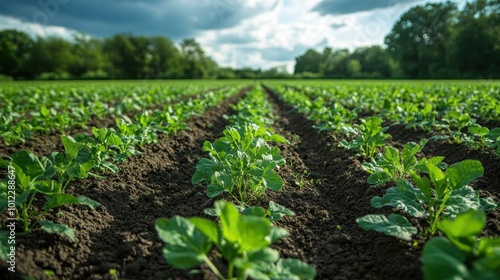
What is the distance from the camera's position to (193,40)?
325 feet

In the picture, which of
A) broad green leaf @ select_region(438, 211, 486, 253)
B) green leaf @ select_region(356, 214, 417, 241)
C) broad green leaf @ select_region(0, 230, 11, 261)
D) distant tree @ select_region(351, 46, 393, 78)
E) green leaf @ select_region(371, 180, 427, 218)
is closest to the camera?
broad green leaf @ select_region(438, 211, 486, 253)

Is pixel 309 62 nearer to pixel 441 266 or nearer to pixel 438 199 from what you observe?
pixel 438 199

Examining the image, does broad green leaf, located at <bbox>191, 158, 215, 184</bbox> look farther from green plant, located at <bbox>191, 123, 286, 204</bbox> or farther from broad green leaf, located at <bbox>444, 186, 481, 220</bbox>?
broad green leaf, located at <bbox>444, 186, 481, 220</bbox>

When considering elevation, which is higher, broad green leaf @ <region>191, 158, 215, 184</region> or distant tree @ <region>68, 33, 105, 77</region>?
distant tree @ <region>68, 33, 105, 77</region>

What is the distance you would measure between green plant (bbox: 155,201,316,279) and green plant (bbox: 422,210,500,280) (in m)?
0.59

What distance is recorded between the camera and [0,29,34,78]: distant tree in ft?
192

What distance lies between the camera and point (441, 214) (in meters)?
2.57

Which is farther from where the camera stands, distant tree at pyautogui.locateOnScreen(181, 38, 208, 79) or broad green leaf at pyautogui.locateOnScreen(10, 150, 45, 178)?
distant tree at pyautogui.locateOnScreen(181, 38, 208, 79)

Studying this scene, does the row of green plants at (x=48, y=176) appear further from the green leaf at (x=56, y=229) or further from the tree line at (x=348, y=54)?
the tree line at (x=348, y=54)

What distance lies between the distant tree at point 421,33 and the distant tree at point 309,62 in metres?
31.8

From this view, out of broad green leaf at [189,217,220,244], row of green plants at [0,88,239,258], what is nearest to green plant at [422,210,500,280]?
broad green leaf at [189,217,220,244]

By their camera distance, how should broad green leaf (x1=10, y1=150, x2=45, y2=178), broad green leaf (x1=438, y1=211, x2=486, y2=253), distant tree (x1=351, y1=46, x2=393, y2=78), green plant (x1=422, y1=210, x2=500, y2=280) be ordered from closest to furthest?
green plant (x1=422, y1=210, x2=500, y2=280), broad green leaf (x1=438, y1=211, x2=486, y2=253), broad green leaf (x1=10, y1=150, x2=45, y2=178), distant tree (x1=351, y1=46, x2=393, y2=78)

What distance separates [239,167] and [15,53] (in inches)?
3108

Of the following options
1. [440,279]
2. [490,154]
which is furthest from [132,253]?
[490,154]
